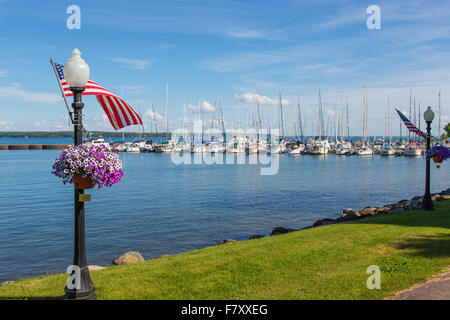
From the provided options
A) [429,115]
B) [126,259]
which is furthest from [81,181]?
[429,115]

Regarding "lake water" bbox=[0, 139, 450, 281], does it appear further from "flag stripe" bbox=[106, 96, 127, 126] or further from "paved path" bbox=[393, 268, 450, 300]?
"paved path" bbox=[393, 268, 450, 300]

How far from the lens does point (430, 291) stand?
833 centimetres

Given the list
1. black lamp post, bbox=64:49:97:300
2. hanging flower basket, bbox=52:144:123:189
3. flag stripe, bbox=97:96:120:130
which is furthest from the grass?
flag stripe, bbox=97:96:120:130

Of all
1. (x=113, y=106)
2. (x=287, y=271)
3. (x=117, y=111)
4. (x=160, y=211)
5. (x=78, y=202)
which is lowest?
(x=160, y=211)

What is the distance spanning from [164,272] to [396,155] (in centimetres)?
10966

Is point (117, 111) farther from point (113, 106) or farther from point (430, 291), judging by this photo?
point (430, 291)

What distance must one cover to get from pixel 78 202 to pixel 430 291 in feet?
24.9

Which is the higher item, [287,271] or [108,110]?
[108,110]

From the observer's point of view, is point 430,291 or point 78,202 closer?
point 78,202

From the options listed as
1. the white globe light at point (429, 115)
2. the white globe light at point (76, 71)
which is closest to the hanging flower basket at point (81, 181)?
the white globe light at point (76, 71)

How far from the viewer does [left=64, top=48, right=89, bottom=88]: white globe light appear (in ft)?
25.6

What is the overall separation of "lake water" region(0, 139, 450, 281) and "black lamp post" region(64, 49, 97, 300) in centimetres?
996
